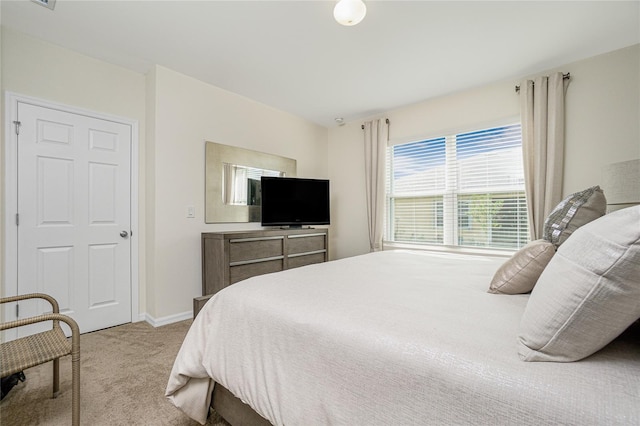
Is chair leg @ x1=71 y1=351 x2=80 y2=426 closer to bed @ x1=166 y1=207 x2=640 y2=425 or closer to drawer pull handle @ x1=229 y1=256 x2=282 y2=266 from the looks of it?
bed @ x1=166 y1=207 x2=640 y2=425

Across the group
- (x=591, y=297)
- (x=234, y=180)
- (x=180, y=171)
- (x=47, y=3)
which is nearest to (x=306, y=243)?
(x=234, y=180)

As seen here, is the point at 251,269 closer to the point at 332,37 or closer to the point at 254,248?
the point at 254,248

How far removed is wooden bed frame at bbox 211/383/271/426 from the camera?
1142 mm

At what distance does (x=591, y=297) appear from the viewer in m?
0.61

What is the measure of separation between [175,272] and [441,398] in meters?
2.86

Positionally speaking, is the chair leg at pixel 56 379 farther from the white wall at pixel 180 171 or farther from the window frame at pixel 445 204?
the window frame at pixel 445 204

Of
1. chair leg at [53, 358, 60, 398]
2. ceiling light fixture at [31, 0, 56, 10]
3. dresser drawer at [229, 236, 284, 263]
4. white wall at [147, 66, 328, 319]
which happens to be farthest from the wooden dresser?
ceiling light fixture at [31, 0, 56, 10]

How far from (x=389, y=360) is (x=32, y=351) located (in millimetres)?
1640

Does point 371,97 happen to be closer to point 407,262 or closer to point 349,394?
point 407,262

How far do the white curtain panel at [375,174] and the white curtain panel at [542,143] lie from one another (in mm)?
1639

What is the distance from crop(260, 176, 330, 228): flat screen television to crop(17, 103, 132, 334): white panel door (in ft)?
4.87

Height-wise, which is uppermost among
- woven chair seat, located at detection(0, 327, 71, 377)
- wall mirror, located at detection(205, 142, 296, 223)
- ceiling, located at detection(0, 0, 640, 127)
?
ceiling, located at detection(0, 0, 640, 127)

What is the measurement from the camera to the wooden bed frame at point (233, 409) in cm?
114

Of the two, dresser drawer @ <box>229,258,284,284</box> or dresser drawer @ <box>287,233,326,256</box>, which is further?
dresser drawer @ <box>287,233,326,256</box>
